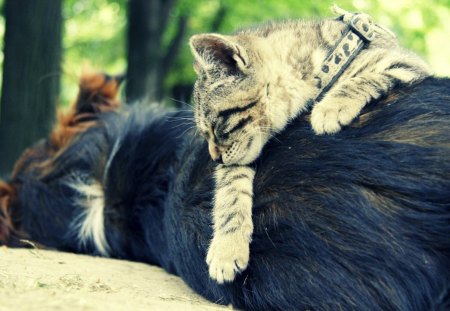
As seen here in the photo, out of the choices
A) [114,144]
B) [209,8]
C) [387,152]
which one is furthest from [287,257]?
[209,8]

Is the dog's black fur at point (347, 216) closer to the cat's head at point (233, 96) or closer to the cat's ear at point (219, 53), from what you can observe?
the cat's head at point (233, 96)

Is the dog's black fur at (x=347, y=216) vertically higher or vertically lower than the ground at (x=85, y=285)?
higher

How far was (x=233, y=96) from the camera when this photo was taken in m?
3.82

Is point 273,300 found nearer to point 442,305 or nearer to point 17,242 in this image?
point 442,305

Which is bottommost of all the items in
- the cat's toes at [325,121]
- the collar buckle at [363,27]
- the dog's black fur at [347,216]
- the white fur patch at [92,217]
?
the white fur patch at [92,217]

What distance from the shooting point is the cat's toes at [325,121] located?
317cm

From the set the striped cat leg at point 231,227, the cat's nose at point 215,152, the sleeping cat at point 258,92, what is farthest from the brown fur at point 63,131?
the striped cat leg at point 231,227

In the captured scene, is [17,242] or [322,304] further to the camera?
[17,242]

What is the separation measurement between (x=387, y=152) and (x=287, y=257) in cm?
62

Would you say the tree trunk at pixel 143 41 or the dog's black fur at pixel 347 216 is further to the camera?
→ the tree trunk at pixel 143 41

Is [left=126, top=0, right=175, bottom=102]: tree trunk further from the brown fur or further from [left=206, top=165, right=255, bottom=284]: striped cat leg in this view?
[left=206, top=165, right=255, bottom=284]: striped cat leg

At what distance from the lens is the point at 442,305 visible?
2.79 meters

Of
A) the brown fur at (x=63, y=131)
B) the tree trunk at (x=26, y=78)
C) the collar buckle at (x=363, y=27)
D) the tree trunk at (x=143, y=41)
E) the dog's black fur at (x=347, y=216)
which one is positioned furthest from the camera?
the tree trunk at (x=143, y=41)

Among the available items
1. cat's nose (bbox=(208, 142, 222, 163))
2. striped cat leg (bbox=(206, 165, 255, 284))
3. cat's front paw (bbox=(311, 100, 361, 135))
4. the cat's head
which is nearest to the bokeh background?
the cat's head
